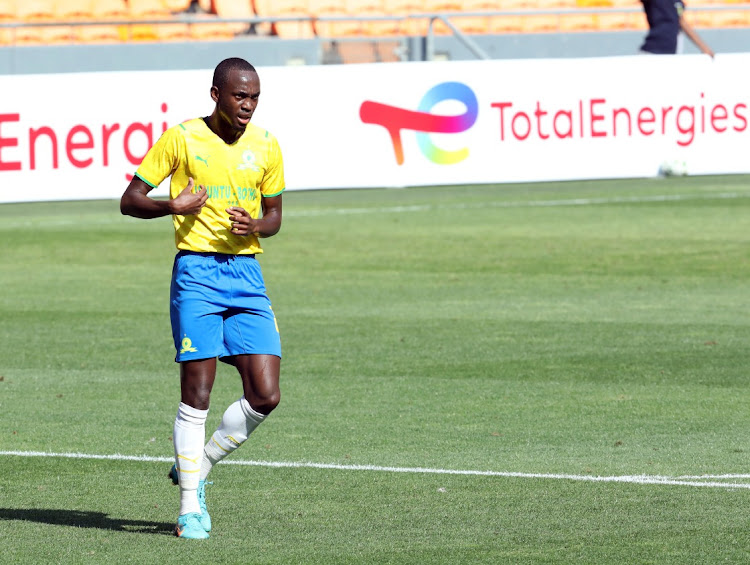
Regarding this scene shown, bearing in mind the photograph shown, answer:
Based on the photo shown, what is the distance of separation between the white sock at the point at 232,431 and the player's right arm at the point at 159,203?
85 centimetres

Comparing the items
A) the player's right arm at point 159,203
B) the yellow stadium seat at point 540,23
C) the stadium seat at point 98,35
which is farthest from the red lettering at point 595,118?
the player's right arm at point 159,203

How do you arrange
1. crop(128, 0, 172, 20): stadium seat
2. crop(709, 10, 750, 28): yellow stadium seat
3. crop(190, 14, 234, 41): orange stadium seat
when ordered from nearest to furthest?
crop(190, 14, 234, 41): orange stadium seat
crop(128, 0, 172, 20): stadium seat
crop(709, 10, 750, 28): yellow stadium seat

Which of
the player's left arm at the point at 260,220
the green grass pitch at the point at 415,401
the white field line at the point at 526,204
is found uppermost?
the player's left arm at the point at 260,220

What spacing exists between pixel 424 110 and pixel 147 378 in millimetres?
9915

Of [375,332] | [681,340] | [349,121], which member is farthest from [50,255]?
[681,340]

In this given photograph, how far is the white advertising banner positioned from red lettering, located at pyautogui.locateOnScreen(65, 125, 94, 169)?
0.07ft

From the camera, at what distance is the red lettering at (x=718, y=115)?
20766mm

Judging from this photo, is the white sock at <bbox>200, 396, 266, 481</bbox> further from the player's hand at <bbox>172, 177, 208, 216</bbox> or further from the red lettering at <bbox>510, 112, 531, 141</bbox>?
the red lettering at <bbox>510, 112, 531, 141</bbox>

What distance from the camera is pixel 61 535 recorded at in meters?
6.46

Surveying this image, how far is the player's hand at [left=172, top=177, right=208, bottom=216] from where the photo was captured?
20.7 ft

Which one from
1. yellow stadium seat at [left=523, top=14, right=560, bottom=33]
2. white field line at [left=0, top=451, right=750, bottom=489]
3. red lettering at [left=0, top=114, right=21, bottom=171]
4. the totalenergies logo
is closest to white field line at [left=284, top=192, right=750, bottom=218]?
the totalenergies logo

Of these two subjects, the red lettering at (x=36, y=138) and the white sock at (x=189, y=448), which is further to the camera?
the red lettering at (x=36, y=138)

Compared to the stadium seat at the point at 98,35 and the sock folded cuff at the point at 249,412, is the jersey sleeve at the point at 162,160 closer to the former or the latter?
the sock folded cuff at the point at 249,412

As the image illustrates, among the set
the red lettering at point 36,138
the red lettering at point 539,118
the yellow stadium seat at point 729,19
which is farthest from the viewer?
the yellow stadium seat at point 729,19
